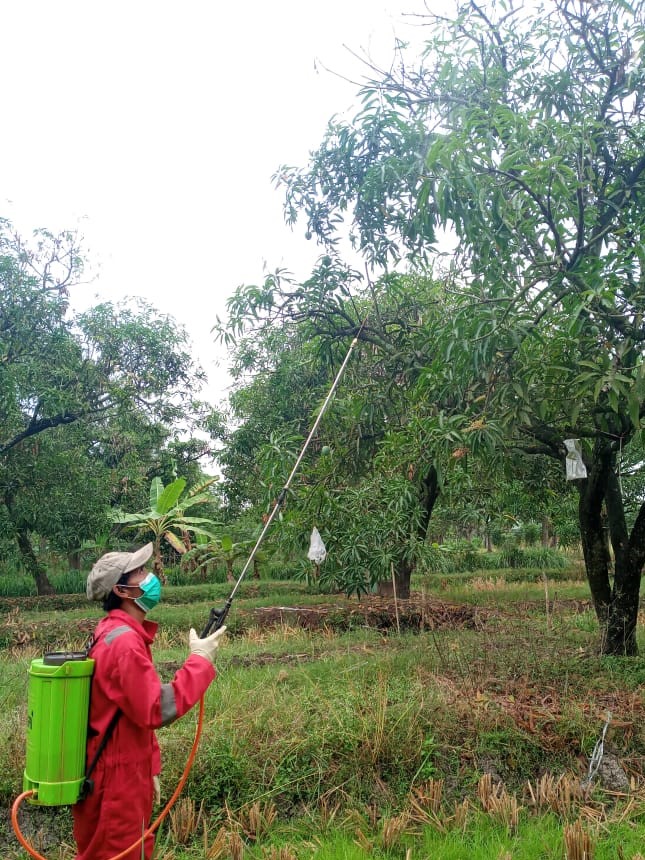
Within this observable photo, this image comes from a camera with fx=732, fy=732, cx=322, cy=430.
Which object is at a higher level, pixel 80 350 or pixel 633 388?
pixel 80 350

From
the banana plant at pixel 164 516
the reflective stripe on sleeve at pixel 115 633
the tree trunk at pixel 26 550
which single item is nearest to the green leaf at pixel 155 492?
the banana plant at pixel 164 516

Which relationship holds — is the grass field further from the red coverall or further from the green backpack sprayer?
the green backpack sprayer

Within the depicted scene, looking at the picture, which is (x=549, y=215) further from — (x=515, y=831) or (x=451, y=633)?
(x=451, y=633)

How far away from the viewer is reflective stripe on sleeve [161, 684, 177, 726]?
2795mm

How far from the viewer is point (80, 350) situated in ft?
41.2

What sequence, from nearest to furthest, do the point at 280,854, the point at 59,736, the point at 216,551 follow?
the point at 59,736 < the point at 280,854 < the point at 216,551

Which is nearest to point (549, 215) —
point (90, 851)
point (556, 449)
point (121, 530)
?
point (556, 449)

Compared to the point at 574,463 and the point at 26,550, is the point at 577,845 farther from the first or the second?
the point at 26,550

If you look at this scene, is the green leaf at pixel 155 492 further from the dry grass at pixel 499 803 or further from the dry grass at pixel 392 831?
the dry grass at pixel 392 831

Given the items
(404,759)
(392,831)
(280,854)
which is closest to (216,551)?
(404,759)

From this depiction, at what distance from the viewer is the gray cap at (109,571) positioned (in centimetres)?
300

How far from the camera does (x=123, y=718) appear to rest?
2.88m

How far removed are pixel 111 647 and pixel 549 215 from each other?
154 inches

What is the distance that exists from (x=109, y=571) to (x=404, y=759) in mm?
2847
